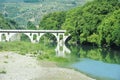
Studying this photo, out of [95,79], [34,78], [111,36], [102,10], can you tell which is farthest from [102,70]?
[102,10]

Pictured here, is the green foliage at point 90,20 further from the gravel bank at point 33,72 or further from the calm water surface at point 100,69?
the gravel bank at point 33,72

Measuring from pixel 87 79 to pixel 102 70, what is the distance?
9.72m

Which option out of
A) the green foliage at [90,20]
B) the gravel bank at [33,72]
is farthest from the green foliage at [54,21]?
the gravel bank at [33,72]

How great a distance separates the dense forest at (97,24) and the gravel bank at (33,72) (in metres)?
33.7

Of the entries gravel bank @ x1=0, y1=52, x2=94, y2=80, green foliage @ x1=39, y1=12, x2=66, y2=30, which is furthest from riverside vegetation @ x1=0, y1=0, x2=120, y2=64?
gravel bank @ x1=0, y1=52, x2=94, y2=80

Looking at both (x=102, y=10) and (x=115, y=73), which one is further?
(x=102, y=10)

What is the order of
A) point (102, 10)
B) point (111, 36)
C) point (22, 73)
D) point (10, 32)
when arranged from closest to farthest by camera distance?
point (22, 73)
point (111, 36)
point (102, 10)
point (10, 32)

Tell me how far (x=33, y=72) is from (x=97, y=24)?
195 feet

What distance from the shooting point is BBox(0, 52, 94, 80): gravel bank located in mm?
46656

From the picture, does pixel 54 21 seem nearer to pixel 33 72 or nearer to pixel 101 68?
pixel 101 68

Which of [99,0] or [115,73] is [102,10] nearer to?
[99,0]

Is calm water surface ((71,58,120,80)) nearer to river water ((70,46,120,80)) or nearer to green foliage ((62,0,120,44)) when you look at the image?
river water ((70,46,120,80))

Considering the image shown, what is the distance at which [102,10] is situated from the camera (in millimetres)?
111562

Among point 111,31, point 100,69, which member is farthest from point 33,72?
point 111,31
